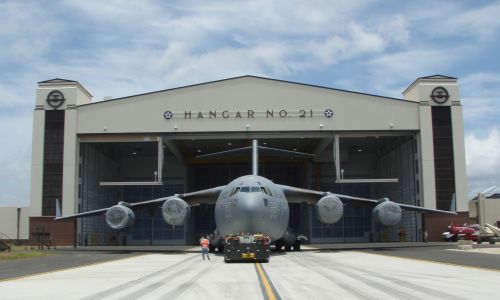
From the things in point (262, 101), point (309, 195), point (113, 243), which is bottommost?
point (113, 243)

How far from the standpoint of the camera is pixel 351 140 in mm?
53281

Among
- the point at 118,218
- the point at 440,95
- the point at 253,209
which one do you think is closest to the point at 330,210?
the point at 253,209

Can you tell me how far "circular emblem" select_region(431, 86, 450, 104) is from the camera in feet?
147

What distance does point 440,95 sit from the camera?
44.8m

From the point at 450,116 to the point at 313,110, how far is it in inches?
447

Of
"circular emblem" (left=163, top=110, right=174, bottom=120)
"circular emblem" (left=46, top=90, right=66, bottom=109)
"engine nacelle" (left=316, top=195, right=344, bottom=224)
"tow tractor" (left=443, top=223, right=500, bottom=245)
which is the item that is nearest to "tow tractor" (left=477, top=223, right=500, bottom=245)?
"tow tractor" (left=443, top=223, right=500, bottom=245)

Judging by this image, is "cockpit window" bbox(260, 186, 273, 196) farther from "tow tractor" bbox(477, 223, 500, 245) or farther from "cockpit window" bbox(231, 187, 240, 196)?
"tow tractor" bbox(477, 223, 500, 245)

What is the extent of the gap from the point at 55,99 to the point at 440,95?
31.7 metres

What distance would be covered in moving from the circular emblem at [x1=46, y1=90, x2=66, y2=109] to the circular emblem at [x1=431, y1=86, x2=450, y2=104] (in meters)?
30.5

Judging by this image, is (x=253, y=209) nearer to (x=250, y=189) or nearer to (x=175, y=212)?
(x=250, y=189)

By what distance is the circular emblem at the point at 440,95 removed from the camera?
147 ft

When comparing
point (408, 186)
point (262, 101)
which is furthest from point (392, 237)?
point (262, 101)

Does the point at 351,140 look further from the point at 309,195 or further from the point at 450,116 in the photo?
the point at 309,195

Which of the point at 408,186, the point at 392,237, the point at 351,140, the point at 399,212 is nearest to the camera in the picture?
the point at 399,212
